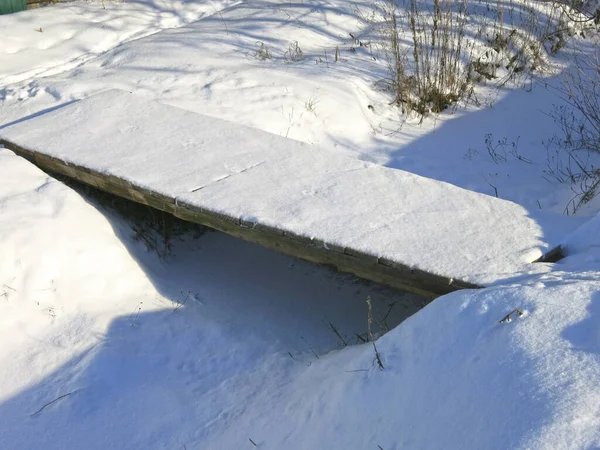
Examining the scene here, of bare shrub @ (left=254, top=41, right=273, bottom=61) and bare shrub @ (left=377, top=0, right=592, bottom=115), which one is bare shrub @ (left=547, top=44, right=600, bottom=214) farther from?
bare shrub @ (left=254, top=41, right=273, bottom=61)

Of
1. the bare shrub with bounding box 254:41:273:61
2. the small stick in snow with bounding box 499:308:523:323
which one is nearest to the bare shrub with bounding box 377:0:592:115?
the bare shrub with bounding box 254:41:273:61

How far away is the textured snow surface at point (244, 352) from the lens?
9.31 feet

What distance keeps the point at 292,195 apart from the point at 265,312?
78 centimetres

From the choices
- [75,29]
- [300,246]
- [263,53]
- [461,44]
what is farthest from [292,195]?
[75,29]

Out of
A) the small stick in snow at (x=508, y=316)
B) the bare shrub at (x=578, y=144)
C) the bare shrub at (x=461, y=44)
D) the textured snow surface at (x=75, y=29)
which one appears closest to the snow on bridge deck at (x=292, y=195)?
the small stick in snow at (x=508, y=316)

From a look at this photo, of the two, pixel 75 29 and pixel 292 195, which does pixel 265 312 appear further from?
pixel 75 29

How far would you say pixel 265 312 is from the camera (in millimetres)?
4691

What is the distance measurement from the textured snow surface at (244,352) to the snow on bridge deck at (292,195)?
310mm

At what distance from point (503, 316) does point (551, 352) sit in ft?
0.99

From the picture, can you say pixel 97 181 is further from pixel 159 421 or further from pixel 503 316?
pixel 503 316

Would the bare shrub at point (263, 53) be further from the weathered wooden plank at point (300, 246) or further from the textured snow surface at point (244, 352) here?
the weathered wooden plank at point (300, 246)

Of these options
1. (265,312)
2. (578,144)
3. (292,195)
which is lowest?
(265,312)

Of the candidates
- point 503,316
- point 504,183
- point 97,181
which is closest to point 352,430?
point 503,316

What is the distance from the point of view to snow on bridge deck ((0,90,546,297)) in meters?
3.89
